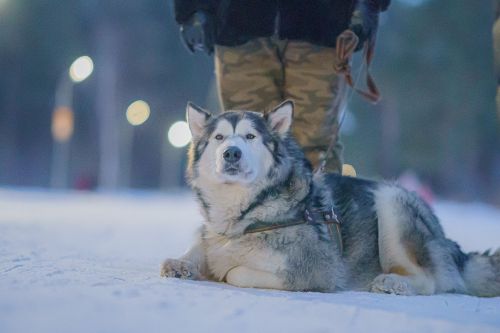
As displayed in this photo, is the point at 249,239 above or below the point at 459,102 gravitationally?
below

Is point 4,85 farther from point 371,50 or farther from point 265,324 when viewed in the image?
point 265,324

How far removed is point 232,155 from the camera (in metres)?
3.35

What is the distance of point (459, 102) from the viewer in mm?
30344

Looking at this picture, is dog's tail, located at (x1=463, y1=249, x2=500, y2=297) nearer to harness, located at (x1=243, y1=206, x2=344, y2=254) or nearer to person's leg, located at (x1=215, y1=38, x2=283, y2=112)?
harness, located at (x1=243, y1=206, x2=344, y2=254)

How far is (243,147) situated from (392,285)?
1.10m

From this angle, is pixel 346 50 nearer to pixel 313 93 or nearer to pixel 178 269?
pixel 313 93

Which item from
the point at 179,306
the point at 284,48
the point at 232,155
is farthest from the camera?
the point at 284,48

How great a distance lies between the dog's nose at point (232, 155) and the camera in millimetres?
3352

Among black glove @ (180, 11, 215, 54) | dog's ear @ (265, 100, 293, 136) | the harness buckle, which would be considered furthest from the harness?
black glove @ (180, 11, 215, 54)

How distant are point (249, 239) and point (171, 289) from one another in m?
0.76

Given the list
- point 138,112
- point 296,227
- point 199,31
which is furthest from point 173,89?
point 296,227

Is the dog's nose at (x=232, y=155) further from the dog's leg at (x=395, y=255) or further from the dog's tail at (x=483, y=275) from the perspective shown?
the dog's tail at (x=483, y=275)

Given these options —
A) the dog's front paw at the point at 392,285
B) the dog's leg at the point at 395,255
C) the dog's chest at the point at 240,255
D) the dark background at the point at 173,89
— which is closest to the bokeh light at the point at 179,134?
the dark background at the point at 173,89

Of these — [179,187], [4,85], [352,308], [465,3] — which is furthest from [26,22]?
[352,308]
